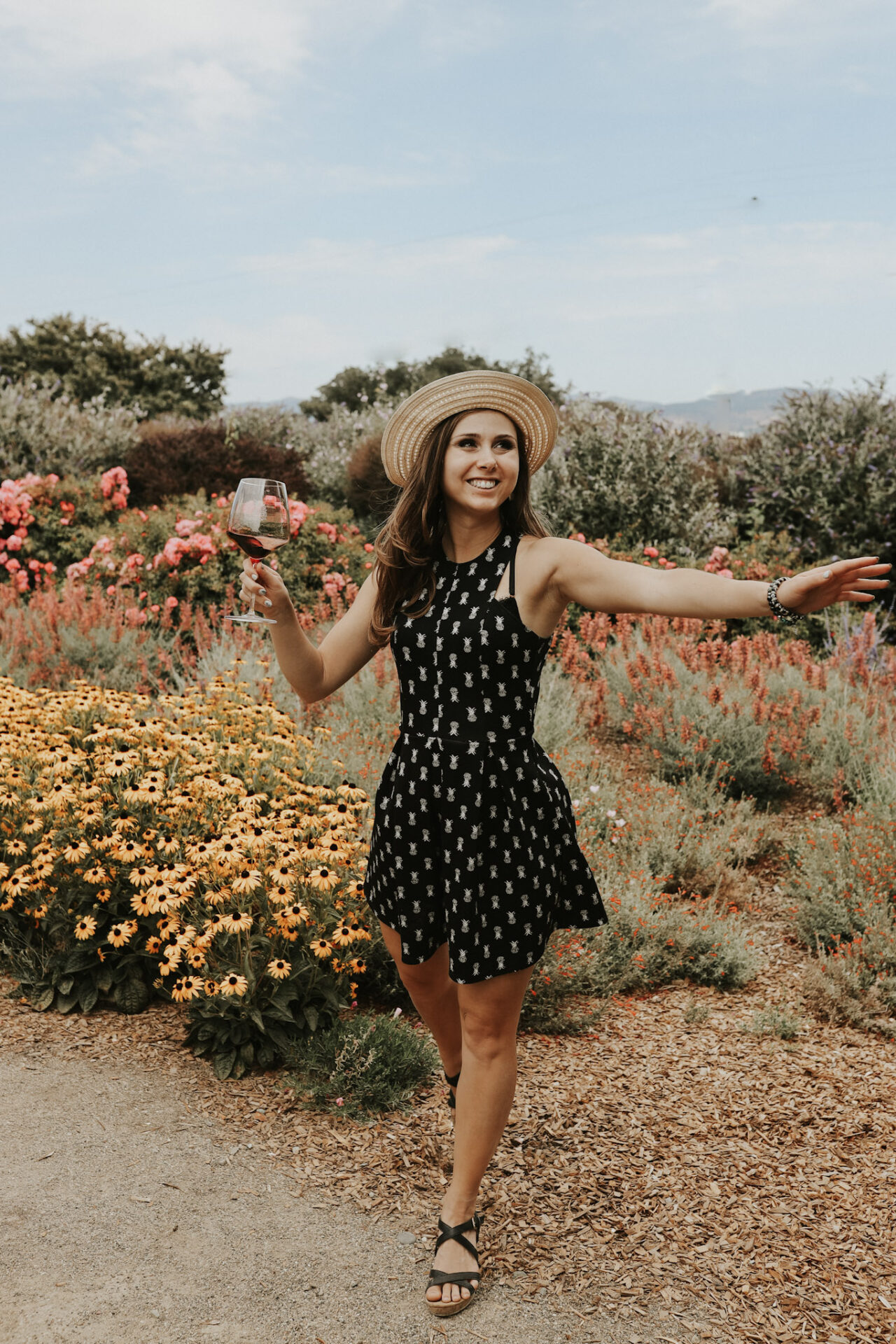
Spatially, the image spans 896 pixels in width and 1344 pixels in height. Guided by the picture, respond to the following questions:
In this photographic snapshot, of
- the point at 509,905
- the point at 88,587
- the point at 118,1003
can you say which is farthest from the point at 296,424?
the point at 509,905

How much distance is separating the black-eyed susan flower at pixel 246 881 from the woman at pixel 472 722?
2.10ft

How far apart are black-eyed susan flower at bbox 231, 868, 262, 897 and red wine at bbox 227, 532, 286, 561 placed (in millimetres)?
1206

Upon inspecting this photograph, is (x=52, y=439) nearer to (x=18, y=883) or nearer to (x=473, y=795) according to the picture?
(x=18, y=883)

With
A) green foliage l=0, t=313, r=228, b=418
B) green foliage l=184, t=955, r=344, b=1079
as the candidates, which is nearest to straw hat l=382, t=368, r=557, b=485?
green foliage l=184, t=955, r=344, b=1079

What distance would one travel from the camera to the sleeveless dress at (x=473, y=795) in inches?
93.6

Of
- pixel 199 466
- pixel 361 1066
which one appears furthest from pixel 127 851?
pixel 199 466

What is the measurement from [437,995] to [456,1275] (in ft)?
2.13

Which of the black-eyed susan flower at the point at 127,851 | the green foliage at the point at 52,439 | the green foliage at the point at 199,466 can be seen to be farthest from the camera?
the green foliage at the point at 52,439

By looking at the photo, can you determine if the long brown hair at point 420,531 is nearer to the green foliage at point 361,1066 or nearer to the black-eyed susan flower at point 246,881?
the black-eyed susan flower at point 246,881

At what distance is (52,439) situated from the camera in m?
13.4

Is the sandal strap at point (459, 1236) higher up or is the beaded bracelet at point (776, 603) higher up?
the beaded bracelet at point (776, 603)

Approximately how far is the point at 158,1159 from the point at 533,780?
5.38ft

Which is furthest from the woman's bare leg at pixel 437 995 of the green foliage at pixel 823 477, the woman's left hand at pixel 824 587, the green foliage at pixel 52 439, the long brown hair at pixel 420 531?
the green foliage at pixel 52 439

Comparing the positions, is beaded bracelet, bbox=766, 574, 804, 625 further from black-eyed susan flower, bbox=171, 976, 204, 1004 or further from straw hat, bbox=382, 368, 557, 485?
black-eyed susan flower, bbox=171, 976, 204, 1004
